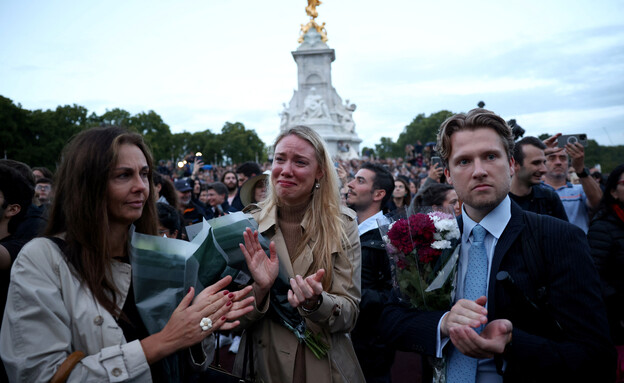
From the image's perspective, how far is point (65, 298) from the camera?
181 centimetres

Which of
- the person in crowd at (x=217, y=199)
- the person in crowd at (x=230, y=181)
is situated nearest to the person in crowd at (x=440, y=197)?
the person in crowd at (x=217, y=199)

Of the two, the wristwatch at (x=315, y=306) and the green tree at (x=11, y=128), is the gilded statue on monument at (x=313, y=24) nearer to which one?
the green tree at (x=11, y=128)

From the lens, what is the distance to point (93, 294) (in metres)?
1.87

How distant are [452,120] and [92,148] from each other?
1.90 m

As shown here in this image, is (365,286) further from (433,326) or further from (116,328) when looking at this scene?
(116,328)

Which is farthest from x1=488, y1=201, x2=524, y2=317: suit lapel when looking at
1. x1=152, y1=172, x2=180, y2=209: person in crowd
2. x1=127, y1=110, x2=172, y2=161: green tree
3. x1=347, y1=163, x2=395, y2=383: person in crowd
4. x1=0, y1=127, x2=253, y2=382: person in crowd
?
x1=127, y1=110, x2=172, y2=161: green tree

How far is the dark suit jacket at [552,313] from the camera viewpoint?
1.78 m

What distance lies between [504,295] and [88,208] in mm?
2052

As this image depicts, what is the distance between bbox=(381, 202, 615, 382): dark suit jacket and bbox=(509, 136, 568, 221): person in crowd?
266 cm

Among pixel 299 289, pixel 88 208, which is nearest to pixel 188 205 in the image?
pixel 88 208

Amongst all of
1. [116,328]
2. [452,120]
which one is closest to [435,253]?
[452,120]

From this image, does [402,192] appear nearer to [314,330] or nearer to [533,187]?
[533,187]

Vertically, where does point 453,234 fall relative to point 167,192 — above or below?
below

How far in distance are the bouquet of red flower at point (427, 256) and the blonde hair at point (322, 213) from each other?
57cm
